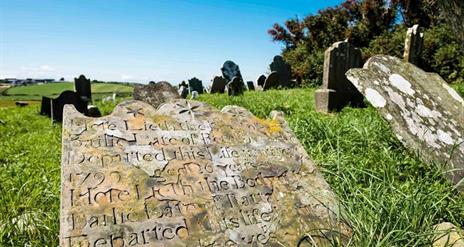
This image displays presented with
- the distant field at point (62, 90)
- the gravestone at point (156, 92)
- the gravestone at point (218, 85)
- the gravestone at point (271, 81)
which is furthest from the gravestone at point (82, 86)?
the gravestone at point (156, 92)

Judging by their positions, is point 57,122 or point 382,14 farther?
point 382,14

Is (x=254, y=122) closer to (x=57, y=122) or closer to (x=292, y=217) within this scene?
(x=292, y=217)

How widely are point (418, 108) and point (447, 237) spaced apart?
1717mm

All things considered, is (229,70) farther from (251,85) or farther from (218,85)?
(218,85)

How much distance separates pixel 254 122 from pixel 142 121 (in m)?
0.76

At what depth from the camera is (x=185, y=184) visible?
6.58 ft

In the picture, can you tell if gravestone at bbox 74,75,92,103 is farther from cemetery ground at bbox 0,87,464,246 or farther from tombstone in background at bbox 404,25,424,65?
tombstone in background at bbox 404,25,424,65

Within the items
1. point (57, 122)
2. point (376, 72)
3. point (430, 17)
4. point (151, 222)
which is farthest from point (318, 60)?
point (151, 222)

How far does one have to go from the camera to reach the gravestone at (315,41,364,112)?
7.57m

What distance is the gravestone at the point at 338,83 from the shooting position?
7566 mm

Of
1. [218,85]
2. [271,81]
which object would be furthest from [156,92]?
[271,81]

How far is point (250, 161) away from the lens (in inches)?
89.8

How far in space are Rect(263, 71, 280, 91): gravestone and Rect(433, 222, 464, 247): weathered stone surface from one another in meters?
13.3

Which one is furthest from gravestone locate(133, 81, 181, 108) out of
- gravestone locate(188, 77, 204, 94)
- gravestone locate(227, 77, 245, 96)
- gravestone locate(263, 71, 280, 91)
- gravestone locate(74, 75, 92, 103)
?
gravestone locate(263, 71, 280, 91)
